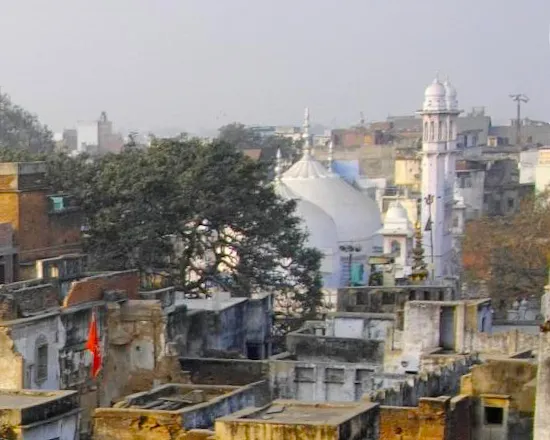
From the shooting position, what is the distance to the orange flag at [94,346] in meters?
28.3

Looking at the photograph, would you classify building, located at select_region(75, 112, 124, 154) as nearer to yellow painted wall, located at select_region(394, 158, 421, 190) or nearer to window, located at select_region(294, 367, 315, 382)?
yellow painted wall, located at select_region(394, 158, 421, 190)

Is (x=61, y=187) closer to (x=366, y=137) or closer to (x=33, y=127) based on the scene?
(x=33, y=127)

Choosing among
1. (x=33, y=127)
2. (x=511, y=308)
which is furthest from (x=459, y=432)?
(x=33, y=127)

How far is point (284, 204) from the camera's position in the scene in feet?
133

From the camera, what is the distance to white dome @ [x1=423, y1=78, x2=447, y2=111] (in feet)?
228

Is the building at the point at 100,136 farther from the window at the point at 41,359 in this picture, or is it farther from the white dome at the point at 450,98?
the window at the point at 41,359

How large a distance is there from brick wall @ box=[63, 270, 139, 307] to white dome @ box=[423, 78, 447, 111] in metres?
40.0

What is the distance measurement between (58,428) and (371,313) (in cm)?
1381

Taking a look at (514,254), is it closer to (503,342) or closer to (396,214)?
(396,214)

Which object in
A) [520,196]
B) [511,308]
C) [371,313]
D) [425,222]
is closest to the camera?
[371,313]

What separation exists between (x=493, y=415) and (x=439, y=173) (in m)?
44.2

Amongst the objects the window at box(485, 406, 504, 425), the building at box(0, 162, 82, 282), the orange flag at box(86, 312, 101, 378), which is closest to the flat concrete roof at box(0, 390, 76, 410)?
the window at box(485, 406, 504, 425)

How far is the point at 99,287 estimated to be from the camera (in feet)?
95.7

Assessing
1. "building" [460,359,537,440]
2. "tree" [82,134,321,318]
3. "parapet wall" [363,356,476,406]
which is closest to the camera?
"parapet wall" [363,356,476,406]
